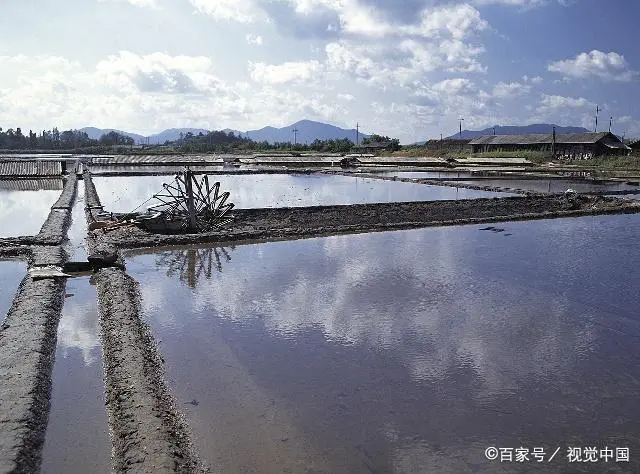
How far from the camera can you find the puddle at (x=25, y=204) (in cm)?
1355

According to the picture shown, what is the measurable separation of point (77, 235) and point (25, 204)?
291 inches

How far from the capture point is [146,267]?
9.29m

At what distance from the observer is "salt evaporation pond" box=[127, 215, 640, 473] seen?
12.6 ft

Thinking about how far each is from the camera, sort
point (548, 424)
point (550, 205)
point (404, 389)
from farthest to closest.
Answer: point (550, 205) → point (404, 389) → point (548, 424)

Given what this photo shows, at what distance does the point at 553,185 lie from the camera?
2416 centimetres

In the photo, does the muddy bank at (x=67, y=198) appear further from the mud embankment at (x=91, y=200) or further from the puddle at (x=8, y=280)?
the puddle at (x=8, y=280)

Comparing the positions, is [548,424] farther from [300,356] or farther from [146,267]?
[146,267]

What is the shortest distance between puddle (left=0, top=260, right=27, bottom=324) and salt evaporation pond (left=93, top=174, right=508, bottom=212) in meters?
7.14

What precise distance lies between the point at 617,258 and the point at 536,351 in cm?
553

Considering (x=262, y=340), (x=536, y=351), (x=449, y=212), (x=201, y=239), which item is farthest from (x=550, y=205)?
(x=262, y=340)

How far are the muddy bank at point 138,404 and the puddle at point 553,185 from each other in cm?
1929

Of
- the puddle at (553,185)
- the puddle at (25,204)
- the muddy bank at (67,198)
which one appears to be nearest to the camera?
the puddle at (25,204)

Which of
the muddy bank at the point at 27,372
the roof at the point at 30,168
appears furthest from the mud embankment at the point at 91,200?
the roof at the point at 30,168

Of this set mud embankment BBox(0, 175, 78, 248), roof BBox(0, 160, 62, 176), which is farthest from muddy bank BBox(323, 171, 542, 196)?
roof BBox(0, 160, 62, 176)
